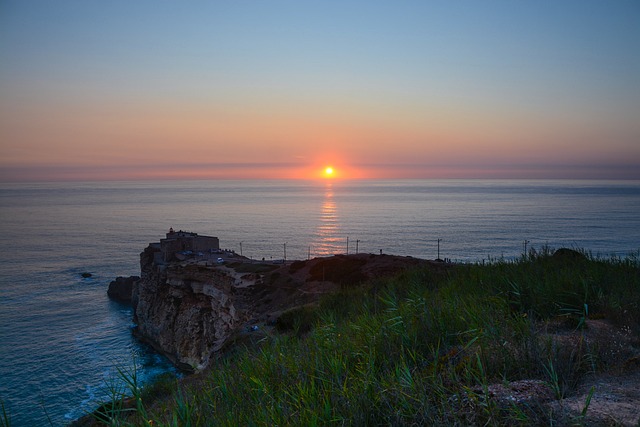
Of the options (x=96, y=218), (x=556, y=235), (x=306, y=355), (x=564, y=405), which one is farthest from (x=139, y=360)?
(x=96, y=218)

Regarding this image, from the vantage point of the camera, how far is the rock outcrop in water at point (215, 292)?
36.5 meters

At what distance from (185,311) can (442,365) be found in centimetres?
4657

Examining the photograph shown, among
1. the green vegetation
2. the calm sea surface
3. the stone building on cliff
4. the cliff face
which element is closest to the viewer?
the green vegetation

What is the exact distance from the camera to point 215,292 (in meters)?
43.1

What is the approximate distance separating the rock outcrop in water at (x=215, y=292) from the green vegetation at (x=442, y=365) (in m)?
25.9

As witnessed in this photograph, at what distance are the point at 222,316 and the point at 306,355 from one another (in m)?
37.2

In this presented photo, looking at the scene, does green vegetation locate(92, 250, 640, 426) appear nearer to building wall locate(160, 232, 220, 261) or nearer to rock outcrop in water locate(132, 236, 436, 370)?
rock outcrop in water locate(132, 236, 436, 370)

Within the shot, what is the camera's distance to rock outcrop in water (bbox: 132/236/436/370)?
36500mm

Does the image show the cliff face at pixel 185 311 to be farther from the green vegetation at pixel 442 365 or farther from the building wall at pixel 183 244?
the green vegetation at pixel 442 365

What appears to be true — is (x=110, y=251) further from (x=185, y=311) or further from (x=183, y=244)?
(x=185, y=311)

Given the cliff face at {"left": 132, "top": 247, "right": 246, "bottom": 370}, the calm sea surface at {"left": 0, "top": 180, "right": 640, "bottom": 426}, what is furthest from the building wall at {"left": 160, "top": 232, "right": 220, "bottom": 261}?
the calm sea surface at {"left": 0, "top": 180, "right": 640, "bottom": 426}

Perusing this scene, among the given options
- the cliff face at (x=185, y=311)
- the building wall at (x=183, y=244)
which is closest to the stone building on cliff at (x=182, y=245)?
the building wall at (x=183, y=244)

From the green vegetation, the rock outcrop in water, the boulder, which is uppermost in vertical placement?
the green vegetation

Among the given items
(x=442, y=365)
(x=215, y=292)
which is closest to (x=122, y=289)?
(x=215, y=292)
